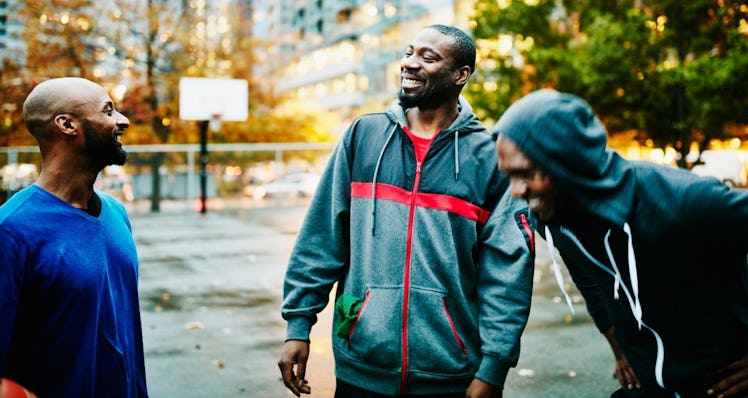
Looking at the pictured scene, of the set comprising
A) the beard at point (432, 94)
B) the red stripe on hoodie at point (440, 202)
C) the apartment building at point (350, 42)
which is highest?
the apartment building at point (350, 42)

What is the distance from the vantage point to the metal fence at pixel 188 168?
2569 centimetres

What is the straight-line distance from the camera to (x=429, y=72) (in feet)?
9.93

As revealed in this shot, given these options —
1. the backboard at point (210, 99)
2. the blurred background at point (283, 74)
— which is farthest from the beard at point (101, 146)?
the backboard at point (210, 99)

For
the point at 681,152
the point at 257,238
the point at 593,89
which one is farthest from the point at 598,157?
the point at 681,152

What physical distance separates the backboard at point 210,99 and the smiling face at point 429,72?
72.8 ft

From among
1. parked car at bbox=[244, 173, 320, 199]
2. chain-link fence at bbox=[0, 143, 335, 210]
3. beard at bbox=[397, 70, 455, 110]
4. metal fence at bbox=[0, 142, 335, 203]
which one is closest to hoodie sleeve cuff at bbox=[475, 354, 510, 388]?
beard at bbox=[397, 70, 455, 110]

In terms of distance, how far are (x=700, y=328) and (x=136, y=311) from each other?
6.77 ft

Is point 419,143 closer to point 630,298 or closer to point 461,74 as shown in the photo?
point 461,74

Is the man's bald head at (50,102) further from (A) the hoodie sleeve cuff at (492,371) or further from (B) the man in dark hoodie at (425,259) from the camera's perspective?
(A) the hoodie sleeve cuff at (492,371)

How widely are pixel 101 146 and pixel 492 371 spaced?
1.71m

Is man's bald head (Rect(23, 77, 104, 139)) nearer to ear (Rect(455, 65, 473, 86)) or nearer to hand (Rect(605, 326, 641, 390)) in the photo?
ear (Rect(455, 65, 473, 86))

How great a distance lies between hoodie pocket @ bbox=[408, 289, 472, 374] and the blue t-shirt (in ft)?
3.54

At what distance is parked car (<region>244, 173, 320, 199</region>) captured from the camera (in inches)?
1084

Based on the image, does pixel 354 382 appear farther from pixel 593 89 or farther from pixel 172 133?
pixel 172 133
